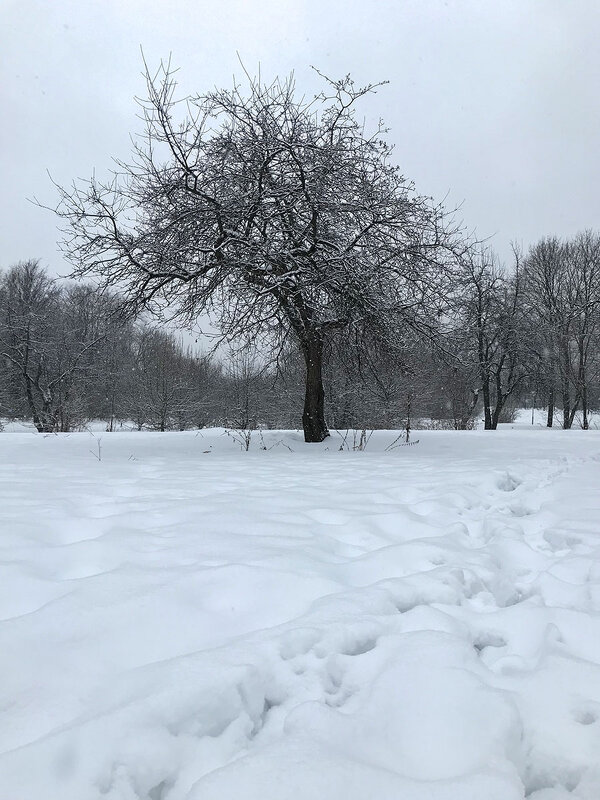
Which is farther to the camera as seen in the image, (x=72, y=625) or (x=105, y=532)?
(x=105, y=532)

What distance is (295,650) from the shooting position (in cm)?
162

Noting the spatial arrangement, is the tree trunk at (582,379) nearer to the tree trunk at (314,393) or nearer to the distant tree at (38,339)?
the tree trunk at (314,393)

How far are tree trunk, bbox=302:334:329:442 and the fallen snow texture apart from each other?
5.38m

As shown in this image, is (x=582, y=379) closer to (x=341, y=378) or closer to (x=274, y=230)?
(x=341, y=378)

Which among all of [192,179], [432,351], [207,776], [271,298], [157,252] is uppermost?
[192,179]

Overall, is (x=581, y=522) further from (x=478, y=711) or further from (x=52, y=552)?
(x=52, y=552)

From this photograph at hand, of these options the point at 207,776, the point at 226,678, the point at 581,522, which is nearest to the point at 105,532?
the point at 226,678

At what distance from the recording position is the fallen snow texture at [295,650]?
1115mm

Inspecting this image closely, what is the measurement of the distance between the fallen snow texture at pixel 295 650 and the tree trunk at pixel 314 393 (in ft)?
17.7

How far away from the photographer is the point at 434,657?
155 cm

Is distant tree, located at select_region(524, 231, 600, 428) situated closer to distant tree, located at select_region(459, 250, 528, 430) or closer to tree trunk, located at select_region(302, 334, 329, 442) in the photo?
distant tree, located at select_region(459, 250, 528, 430)

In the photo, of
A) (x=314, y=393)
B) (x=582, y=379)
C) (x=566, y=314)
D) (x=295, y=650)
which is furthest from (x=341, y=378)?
(x=295, y=650)

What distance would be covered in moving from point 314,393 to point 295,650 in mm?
7315

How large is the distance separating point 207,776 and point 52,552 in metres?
1.68
